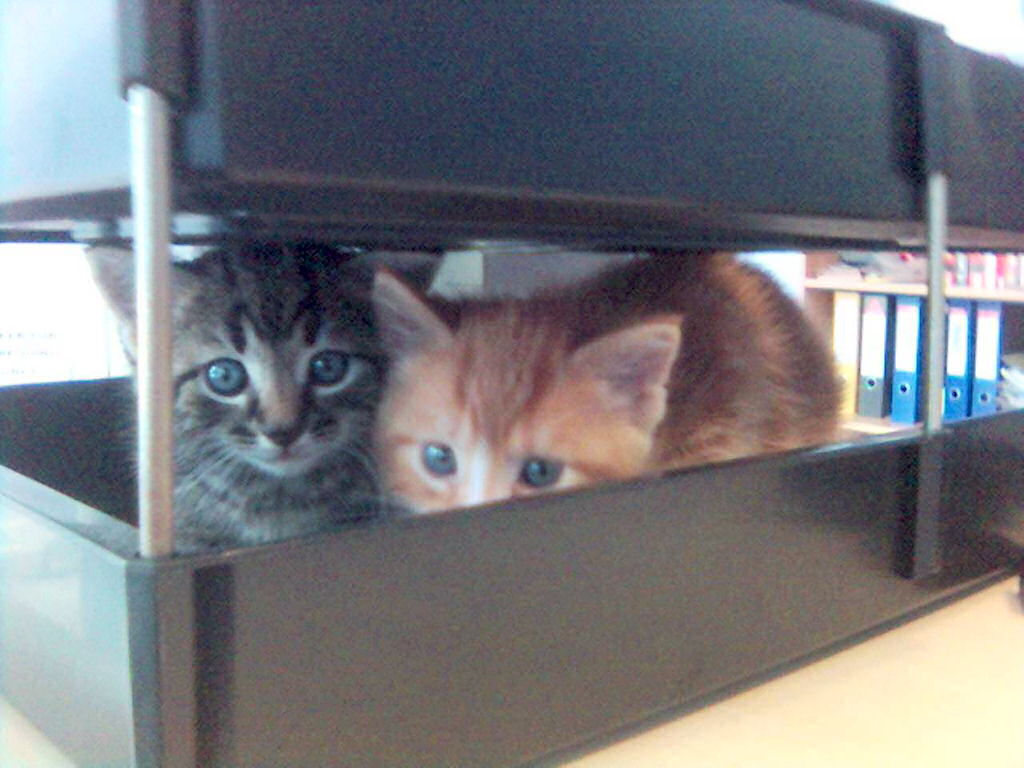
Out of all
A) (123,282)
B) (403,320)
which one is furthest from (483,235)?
(123,282)

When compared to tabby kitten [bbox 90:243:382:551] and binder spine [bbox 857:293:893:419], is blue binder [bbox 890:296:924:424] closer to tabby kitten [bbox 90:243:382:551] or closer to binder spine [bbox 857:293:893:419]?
binder spine [bbox 857:293:893:419]

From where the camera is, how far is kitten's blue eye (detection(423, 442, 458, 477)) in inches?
29.2

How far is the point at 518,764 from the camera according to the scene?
21.7 inches

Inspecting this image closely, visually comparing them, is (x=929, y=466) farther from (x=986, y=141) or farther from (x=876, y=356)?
(x=876, y=356)

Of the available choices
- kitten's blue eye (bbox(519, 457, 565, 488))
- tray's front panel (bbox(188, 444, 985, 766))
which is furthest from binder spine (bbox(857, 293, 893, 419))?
kitten's blue eye (bbox(519, 457, 565, 488))

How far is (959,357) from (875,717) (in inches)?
84.3

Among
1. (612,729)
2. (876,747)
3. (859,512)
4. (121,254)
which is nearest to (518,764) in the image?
(612,729)

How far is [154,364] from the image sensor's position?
40 cm

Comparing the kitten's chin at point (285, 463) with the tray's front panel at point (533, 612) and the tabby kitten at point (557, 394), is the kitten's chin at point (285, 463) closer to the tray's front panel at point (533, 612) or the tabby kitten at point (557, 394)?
the tabby kitten at point (557, 394)

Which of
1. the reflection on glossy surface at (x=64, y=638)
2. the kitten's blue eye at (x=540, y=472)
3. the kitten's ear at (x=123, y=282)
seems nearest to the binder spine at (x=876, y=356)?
the kitten's blue eye at (x=540, y=472)

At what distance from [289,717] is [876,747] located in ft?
1.36

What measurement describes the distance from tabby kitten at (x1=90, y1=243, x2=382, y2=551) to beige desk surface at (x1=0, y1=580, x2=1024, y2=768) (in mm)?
240

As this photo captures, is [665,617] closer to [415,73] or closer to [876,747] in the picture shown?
[876,747]

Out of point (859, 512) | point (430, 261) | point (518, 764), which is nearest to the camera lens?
point (518, 764)
